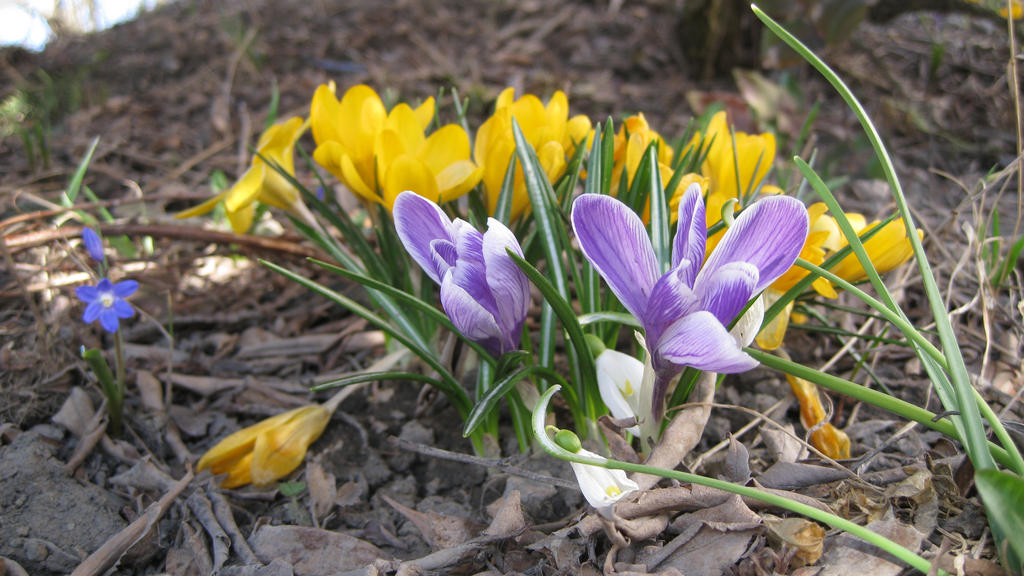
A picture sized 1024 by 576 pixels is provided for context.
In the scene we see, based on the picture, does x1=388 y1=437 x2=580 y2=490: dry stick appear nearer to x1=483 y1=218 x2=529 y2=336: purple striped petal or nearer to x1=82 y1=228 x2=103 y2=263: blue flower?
x1=483 y1=218 x2=529 y2=336: purple striped petal

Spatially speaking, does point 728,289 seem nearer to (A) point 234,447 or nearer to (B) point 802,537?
(B) point 802,537

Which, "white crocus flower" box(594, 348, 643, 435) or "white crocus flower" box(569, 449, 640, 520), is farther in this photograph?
"white crocus flower" box(594, 348, 643, 435)

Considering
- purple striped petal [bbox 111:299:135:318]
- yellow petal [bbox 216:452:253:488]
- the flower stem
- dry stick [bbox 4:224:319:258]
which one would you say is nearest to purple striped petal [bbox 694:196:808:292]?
yellow petal [bbox 216:452:253:488]

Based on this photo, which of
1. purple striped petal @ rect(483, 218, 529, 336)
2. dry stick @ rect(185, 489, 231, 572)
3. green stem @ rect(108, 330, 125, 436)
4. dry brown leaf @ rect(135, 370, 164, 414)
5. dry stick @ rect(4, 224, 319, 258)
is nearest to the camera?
purple striped petal @ rect(483, 218, 529, 336)

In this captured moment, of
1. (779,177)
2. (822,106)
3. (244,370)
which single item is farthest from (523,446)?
(822,106)

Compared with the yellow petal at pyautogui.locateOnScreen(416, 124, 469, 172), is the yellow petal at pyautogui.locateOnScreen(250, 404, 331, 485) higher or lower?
lower

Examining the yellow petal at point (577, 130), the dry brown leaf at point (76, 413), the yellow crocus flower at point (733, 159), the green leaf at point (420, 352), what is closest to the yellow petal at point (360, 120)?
the green leaf at point (420, 352)

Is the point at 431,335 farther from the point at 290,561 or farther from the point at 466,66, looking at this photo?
the point at 466,66

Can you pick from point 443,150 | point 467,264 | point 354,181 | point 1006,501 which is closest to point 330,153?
point 354,181
